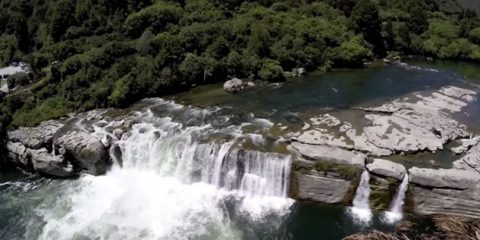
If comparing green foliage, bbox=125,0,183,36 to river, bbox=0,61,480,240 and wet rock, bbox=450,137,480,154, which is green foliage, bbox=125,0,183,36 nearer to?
river, bbox=0,61,480,240

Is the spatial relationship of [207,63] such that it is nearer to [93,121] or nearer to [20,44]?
[93,121]

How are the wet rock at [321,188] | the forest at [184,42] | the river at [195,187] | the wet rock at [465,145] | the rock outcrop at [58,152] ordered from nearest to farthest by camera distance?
the river at [195,187] → the wet rock at [321,188] → the wet rock at [465,145] → the rock outcrop at [58,152] → the forest at [184,42]

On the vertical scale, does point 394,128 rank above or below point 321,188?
above

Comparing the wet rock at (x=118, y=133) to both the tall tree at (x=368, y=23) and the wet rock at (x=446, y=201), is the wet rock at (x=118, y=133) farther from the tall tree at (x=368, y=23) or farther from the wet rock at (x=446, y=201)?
the tall tree at (x=368, y=23)

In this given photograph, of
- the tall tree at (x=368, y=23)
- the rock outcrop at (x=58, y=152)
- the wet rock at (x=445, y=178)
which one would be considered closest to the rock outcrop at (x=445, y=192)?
the wet rock at (x=445, y=178)

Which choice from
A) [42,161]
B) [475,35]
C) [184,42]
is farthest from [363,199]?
[475,35]

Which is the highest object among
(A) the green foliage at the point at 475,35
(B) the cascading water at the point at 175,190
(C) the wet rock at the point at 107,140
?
(A) the green foliage at the point at 475,35

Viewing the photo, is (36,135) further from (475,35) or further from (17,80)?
(475,35)
